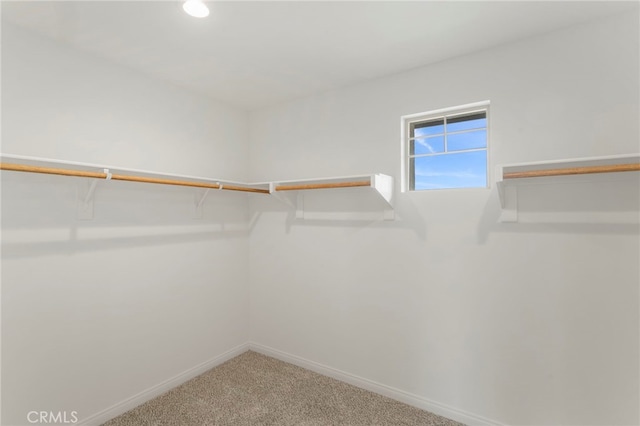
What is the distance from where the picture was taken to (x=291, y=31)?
1.74 metres

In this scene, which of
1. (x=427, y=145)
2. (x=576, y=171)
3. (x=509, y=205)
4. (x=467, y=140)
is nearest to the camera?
(x=576, y=171)

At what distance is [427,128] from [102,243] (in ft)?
7.60

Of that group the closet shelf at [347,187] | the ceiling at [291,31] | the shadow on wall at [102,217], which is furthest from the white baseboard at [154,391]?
the ceiling at [291,31]

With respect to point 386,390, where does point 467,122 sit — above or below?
above

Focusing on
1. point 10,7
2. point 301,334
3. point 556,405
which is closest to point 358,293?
point 301,334

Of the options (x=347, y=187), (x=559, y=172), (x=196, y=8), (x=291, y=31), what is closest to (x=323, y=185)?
(x=347, y=187)

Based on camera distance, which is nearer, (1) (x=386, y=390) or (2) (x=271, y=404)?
(2) (x=271, y=404)

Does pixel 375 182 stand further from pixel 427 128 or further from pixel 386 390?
pixel 386 390

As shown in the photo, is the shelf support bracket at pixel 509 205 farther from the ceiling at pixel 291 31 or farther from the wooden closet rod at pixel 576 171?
the ceiling at pixel 291 31

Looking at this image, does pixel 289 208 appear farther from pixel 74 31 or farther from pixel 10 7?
pixel 10 7

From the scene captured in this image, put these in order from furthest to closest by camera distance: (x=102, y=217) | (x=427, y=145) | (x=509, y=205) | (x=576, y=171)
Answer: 1. (x=427, y=145)
2. (x=102, y=217)
3. (x=509, y=205)
4. (x=576, y=171)

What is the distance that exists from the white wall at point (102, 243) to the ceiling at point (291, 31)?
0.23m

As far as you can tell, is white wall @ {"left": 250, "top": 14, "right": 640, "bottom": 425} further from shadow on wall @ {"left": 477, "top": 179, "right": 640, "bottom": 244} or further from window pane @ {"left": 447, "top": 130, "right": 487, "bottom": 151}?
window pane @ {"left": 447, "top": 130, "right": 487, "bottom": 151}

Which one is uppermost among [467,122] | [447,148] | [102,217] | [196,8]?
[196,8]
